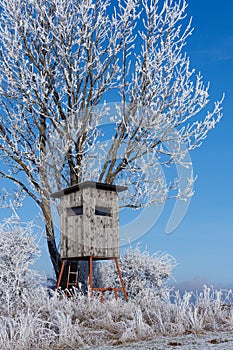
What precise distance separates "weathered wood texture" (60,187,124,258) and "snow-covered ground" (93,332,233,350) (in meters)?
5.16

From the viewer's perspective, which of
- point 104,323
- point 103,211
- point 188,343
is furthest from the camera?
point 103,211

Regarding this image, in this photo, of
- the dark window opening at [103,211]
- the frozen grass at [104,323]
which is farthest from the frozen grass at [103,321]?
the dark window opening at [103,211]

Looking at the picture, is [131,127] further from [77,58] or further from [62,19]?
[62,19]

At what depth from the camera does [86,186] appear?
1011 cm

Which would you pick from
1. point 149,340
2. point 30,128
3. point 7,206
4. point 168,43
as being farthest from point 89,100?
point 149,340

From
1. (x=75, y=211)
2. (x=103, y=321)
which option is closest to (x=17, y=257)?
(x=75, y=211)

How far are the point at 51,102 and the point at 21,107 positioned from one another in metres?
0.98

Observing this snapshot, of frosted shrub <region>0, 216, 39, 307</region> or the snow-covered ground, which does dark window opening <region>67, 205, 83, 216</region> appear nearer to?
frosted shrub <region>0, 216, 39, 307</region>

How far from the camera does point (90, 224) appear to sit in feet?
32.6

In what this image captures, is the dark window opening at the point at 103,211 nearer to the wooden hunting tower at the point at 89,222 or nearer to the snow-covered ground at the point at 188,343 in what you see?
the wooden hunting tower at the point at 89,222

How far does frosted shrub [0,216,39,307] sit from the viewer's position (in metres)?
10.3

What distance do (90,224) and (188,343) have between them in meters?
5.66

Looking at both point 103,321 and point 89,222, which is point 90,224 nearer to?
point 89,222

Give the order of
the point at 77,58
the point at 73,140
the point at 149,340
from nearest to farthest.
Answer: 1. the point at 149,340
2. the point at 73,140
3. the point at 77,58
